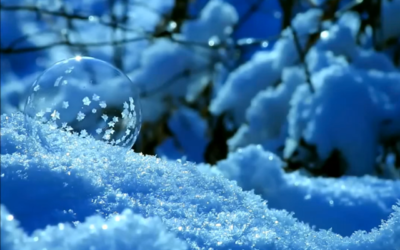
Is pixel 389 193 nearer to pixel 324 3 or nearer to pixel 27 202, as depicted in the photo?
pixel 27 202

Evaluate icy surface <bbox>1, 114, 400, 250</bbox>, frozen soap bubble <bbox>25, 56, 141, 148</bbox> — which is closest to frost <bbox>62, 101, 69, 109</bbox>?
frozen soap bubble <bbox>25, 56, 141, 148</bbox>

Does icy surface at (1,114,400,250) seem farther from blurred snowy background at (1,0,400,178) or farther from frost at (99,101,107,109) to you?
blurred snowy background at (1,0,400,178)

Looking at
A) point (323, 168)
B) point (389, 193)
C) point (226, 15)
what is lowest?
point (389, 193)

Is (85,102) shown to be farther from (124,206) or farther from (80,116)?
(124,206)

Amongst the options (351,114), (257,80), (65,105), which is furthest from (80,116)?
(257,80)

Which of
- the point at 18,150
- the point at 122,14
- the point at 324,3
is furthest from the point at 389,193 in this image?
the point at 122,14
